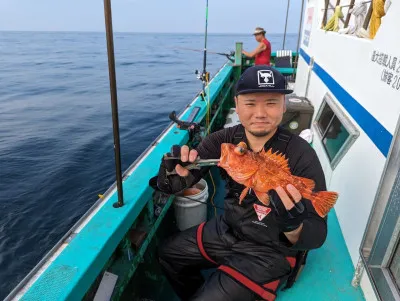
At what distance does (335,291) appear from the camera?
2.66 metres

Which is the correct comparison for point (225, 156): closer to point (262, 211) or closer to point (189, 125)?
point (262, 211)

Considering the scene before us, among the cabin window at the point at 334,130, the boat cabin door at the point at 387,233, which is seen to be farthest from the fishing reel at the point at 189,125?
the boat cabin door at the point at 387,233

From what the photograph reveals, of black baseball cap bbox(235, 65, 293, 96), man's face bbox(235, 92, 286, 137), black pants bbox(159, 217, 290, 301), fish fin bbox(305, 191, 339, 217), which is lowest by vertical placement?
black pants bbox(159, 217, 290, 301)

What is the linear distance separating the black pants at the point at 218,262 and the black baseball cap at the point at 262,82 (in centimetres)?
131

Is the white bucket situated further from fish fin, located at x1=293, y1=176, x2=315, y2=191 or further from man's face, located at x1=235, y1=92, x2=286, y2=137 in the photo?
fish fin, located at x1=293, y1=176, x2=315, y2=191

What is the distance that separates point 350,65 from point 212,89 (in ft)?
13.4

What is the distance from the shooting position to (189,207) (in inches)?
145

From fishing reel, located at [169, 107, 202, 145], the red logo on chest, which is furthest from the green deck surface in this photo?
fishing reel, located at [169, 107, 202, 145]

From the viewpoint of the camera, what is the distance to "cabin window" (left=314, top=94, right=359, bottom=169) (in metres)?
3.57

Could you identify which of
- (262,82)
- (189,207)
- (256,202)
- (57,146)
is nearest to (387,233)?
(256,202)

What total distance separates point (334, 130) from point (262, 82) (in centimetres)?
258

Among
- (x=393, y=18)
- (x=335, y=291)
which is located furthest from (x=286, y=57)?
(x=335, y=291)

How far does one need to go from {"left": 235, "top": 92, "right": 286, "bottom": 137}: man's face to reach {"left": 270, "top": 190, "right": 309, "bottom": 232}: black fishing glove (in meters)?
0.62

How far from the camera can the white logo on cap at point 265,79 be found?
2289mm
